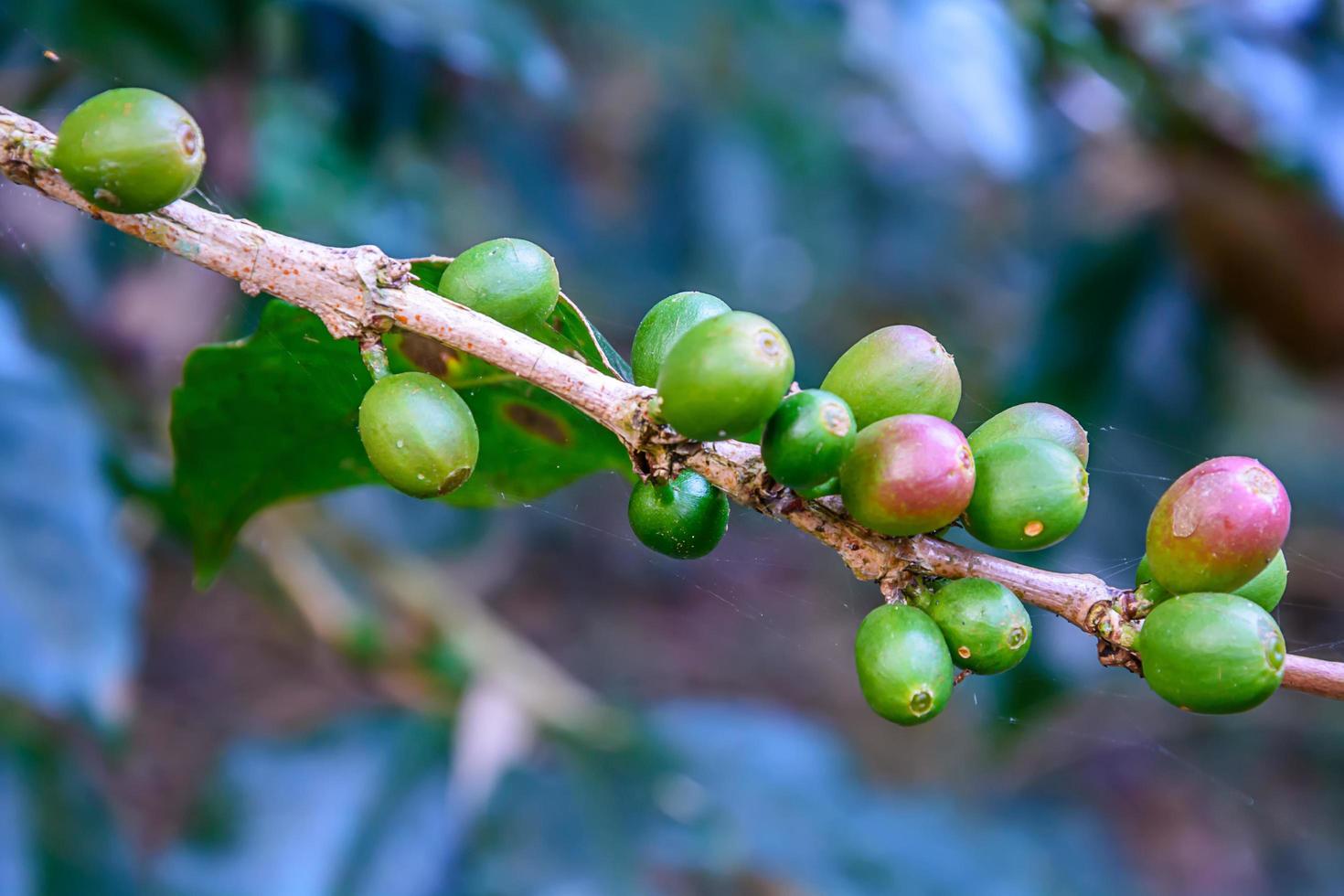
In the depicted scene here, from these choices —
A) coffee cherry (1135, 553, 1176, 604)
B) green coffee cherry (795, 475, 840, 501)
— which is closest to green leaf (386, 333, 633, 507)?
green coffee cherry (795, 475, 840, 501)

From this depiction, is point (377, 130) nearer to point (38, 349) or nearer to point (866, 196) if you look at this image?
point (38, 349)

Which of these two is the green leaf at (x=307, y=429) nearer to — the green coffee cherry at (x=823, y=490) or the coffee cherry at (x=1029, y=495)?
the green coffee cherry at (x=823, y=490)

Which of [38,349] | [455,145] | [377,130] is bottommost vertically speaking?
[38,349]

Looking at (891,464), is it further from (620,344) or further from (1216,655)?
(620,344)

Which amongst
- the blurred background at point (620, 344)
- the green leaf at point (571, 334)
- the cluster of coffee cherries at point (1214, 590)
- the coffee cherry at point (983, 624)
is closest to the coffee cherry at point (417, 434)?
the green leaf at point (571, 334)

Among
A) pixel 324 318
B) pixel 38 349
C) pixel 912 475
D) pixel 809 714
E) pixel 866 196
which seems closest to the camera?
pixel 912 475

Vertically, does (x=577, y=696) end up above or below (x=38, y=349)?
above

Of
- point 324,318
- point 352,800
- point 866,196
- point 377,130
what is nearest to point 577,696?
point 352,800
